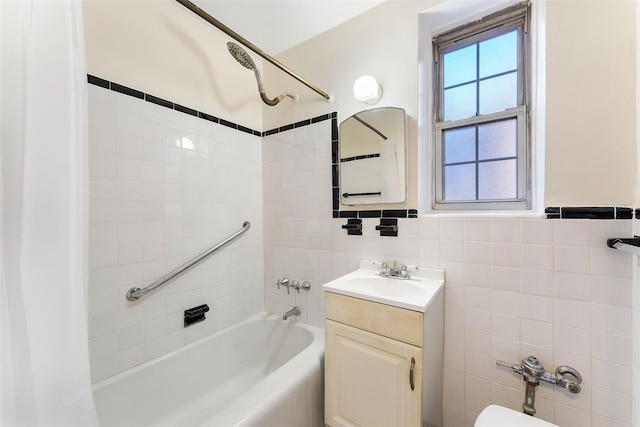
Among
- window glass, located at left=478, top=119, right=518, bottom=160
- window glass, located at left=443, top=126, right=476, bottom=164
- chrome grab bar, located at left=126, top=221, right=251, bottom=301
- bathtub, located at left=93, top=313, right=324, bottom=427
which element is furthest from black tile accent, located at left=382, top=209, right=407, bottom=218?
chrome grab bar, located at left=126, top=221, right=251, bottom=301

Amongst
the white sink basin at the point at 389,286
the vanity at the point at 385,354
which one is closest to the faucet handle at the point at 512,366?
the vanity at the point at 385,354

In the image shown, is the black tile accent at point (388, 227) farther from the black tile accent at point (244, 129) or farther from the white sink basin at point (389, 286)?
the black tile accent at point (244, 129)

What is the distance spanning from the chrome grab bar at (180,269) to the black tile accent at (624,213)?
6.13ft

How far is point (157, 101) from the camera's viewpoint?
53.1 inches

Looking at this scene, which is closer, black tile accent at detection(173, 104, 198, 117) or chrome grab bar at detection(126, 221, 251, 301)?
chrome grab bar at detection(126, 221, 251, 301)

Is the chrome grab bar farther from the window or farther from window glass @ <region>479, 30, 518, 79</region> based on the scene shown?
window glass @ <region>479, 30, 518, 79</region>

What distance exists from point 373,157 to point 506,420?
4.28ft

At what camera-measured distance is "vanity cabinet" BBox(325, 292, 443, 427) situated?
949 millimetres

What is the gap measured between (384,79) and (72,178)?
57.0 inches

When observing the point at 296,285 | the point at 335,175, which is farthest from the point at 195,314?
the point at 335,175

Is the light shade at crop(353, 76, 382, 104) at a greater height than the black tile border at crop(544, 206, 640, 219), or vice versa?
the light shade at crop(353, 76, 382, 104)

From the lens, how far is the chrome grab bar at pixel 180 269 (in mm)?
1245

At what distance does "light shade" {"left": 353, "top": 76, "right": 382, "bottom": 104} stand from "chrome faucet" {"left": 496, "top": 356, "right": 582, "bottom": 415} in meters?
1.47

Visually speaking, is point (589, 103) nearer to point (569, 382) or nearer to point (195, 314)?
point (569, 382)
